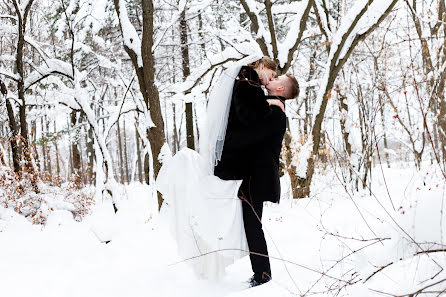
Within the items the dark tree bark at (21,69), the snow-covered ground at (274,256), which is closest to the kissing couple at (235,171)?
the snow-covered ground at (274,256)

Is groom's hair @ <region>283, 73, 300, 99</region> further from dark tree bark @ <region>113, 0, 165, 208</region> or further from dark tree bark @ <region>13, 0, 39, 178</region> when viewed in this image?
dark tree bark @ <region>13, 0, 39, 178</region>

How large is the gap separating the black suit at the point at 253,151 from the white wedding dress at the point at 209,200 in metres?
0.07

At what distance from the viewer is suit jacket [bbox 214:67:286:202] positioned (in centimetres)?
278

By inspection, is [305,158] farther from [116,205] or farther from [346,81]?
[116,205]

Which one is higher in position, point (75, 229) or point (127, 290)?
point (127, 290)

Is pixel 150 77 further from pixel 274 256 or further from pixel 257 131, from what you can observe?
pixel 274 256

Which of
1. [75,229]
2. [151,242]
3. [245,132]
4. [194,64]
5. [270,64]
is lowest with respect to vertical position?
[75,229]

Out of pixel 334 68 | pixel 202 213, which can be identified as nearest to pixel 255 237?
pixel 202 213

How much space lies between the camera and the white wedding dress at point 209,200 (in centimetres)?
291

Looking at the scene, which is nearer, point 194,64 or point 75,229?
point 75,229

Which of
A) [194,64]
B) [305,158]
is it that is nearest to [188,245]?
[305,158]

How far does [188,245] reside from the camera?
305 centimetres

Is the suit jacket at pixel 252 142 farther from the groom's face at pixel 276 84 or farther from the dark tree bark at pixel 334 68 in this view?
the dark tree bark at pixel 334 68

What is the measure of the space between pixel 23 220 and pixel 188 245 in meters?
4.51
